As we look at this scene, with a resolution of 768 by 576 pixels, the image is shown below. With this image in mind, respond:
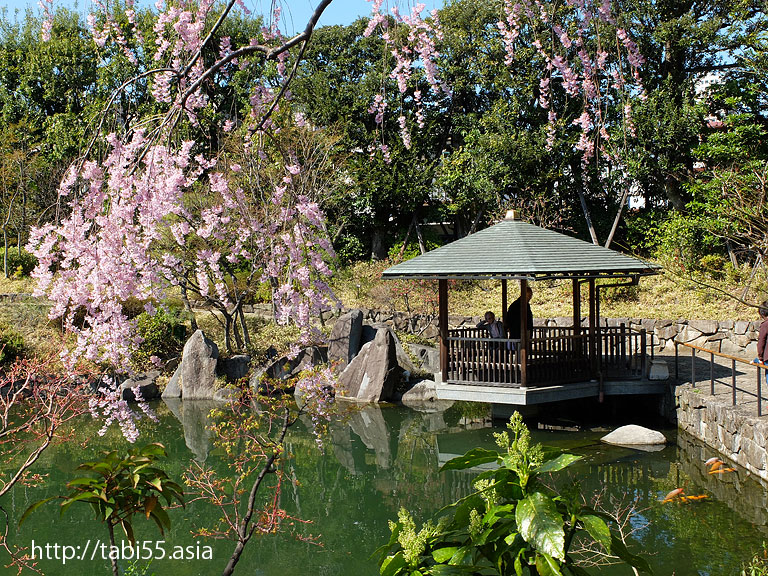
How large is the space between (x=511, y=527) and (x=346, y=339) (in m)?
10.1

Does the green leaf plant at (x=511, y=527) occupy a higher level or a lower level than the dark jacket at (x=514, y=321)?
higher

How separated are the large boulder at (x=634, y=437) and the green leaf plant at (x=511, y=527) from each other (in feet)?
20.8

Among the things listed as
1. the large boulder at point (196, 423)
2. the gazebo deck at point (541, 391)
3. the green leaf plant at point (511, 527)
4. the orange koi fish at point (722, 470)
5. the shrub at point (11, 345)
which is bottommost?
the large boulder at point (196, 423)

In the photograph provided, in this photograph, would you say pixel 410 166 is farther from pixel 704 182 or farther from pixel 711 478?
pixel 711 478

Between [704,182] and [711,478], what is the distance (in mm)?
8318

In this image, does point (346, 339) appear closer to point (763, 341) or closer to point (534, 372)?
point (534, 372)

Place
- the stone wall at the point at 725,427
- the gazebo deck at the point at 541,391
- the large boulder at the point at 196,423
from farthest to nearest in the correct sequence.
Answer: the large boulder at the point at 196,423, the gazebo deck at the point at 541,391, the stone wall at the point at 725,427

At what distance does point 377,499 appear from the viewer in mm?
6641

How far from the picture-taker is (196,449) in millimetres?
8695

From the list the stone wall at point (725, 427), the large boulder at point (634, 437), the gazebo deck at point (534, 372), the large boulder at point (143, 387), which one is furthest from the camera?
the large boulder at point (143, 387)

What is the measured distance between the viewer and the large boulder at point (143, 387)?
11523 mm

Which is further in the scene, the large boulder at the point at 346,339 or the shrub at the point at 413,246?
the shrub at the point at 413,246

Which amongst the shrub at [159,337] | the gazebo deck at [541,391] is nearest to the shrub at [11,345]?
the shrub at [159,337]

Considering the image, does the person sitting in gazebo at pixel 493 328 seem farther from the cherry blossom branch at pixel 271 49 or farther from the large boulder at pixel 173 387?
the cherry blossom branch at pixel 271 49
